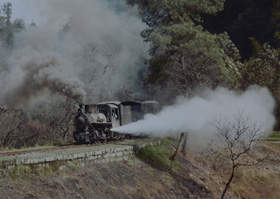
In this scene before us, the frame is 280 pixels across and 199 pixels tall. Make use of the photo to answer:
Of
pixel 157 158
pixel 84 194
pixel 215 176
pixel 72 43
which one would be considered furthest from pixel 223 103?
pixel 72 43

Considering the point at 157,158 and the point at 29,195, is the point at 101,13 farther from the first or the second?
the point at 29,195

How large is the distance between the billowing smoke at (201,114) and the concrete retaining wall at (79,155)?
2.40 meters

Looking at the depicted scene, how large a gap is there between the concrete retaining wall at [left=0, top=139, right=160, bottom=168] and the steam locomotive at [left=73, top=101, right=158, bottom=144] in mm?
3133

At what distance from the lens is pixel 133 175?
15.7 metres

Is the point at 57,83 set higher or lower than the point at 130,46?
lower

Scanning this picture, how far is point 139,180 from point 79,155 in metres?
3.25

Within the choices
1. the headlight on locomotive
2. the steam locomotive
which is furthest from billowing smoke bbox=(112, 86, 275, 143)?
the headlight on locomotive

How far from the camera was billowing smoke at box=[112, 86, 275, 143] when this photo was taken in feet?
70.1

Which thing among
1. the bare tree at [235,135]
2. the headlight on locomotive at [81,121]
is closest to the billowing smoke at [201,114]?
the bare tree at [235,135]

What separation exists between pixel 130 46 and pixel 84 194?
41.5 metres

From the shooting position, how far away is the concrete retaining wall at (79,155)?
1141cm

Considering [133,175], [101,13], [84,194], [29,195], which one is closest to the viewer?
[29,195]

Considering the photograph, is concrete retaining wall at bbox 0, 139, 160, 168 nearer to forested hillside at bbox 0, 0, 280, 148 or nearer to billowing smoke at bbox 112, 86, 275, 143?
billowing smoke at bbox 112, 86, 275, 143

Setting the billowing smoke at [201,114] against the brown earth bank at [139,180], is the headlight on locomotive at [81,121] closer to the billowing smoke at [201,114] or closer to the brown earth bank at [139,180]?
the billowing smoke at [201,114]
